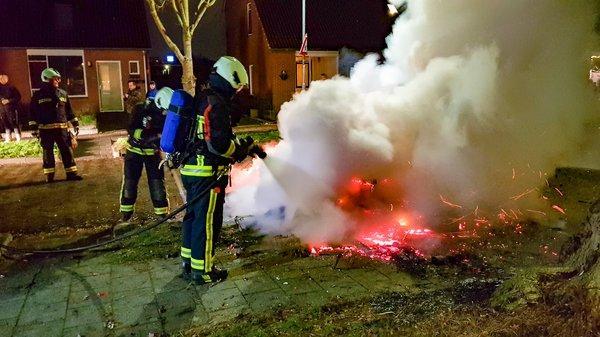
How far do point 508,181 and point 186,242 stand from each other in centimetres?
501

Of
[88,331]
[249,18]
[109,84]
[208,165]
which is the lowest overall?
[88,331]

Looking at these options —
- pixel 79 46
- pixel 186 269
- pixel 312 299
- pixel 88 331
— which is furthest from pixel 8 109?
pixel 312 299

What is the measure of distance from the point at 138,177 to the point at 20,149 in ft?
25.6

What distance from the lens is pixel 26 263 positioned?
5.37 meters

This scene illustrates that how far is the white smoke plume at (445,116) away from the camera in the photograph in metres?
6.63

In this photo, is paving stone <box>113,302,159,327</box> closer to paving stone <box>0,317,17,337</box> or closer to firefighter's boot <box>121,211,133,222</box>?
paving stone <box>0,317,17,337</box>

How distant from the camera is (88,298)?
4504 mm

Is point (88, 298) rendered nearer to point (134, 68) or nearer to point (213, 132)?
point (213, 132)

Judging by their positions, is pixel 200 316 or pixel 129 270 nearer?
pixel 200 316

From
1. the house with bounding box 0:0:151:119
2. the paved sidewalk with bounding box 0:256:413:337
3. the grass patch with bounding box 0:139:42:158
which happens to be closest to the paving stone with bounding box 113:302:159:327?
the paved sidewalk with bounding box 0:256:413:337

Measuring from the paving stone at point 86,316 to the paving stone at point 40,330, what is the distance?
3.1 inches

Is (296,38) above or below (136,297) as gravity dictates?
above

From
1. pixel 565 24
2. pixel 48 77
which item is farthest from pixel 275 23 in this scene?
pixel 565 24

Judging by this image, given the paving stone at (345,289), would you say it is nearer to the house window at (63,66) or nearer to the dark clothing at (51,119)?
the dark clothing at (51,119)
